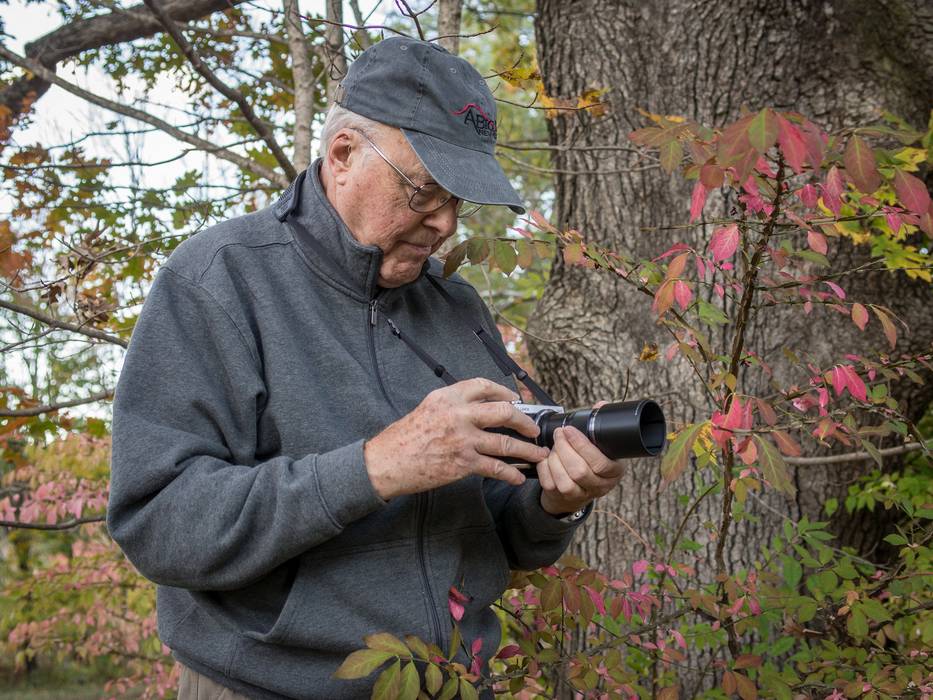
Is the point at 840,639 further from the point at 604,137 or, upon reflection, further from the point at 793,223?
the point at 604,137

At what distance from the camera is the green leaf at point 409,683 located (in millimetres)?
1439

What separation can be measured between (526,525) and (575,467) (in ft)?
0.97

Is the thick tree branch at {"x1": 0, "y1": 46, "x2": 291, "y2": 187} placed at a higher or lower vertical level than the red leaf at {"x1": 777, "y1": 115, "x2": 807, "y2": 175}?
higher

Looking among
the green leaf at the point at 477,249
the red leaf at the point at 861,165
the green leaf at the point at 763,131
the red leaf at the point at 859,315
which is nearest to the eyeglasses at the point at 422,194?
the green leaf at the point at 477,249

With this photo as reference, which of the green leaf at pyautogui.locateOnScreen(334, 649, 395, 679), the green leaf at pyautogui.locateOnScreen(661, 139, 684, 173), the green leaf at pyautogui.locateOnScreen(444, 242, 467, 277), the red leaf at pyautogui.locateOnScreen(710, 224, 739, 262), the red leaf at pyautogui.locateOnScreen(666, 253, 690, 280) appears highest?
the green leaf at pyautogui.locateOnScreen(661, 139, 684, 173)

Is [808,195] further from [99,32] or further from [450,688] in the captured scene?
[99,32]

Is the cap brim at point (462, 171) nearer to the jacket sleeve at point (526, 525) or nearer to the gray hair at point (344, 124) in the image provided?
the gray hair at point (344, 124)

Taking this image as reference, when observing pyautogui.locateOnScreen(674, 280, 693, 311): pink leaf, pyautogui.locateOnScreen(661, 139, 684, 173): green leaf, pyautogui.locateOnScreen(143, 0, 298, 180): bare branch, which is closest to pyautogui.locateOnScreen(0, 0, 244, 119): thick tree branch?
pyautogui.locateOnScreen(143, 0, 298, 180): bare branch

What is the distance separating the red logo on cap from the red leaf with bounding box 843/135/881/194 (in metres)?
0.69

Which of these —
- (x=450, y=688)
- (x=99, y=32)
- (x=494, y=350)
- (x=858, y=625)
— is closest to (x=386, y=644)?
(x=450, y=688)

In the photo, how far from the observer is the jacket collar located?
1688 mm

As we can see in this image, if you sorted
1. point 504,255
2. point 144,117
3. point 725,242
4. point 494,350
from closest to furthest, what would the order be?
1. point 725,242
2. point 494,350
3. point 504,255
4. point 144,117

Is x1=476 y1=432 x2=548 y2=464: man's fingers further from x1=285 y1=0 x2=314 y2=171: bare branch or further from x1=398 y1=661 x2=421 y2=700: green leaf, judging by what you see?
x1=285 y1=0 x2=314 y2=171: bare branch

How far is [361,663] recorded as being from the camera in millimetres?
1391
